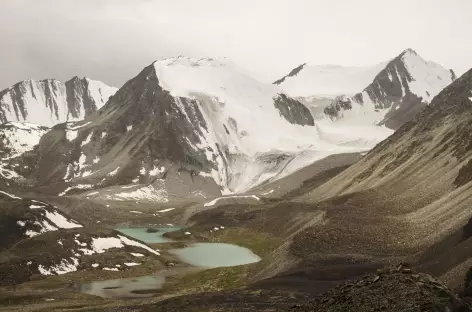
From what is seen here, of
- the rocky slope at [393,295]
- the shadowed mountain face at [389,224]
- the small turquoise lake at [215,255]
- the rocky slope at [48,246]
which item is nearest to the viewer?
the rocky slope at [393,295]

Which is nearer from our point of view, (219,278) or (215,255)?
(219,278)

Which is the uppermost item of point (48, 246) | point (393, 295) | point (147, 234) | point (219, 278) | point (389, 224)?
point (48, 246)

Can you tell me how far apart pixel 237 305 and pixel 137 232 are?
12795cm

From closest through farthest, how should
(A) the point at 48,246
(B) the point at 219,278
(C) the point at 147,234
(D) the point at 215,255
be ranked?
(B) the point at 219,278 < (A) the point at 48,246 < (D) the point at 215,255 < (C) the point at 147,234

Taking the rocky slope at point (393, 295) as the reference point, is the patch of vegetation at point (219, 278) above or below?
below

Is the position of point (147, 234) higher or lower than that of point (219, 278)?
higher

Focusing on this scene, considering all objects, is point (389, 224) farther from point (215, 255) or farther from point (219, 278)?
point (215, 255)

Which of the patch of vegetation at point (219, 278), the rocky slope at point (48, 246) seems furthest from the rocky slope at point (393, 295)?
the rocky slope at point (48, 246)

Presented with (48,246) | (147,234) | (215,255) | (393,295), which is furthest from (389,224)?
(147,234)

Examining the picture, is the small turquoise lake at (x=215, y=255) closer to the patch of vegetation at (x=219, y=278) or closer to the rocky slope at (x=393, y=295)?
the patch of vegetation at (x=219, y=278)

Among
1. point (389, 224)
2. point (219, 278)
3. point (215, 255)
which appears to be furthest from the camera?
point (215, 255)

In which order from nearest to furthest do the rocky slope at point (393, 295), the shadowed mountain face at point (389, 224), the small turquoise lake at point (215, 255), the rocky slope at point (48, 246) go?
the rocky slope at point (393, 295) → the shadowed mountain face at point (389, 224) → the rocky slope at point (48, 246) → the small turquoise lake at point (215, 255)

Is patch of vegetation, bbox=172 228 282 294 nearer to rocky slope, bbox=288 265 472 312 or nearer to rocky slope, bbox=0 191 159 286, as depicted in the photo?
rocky slope, bbox=0 191 159 286

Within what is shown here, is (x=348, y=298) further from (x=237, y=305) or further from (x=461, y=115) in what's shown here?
(x=461, y=115)
